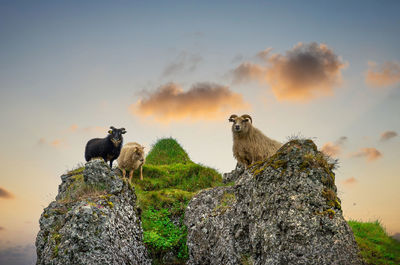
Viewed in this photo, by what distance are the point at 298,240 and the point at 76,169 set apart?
11575 millimetres

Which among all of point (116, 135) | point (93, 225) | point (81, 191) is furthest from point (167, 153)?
point (93, 225)

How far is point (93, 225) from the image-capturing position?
Result: 33.6ft

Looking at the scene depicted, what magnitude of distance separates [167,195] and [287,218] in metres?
9.59

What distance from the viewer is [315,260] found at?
7625 mm

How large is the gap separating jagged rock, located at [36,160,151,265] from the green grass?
291 inches

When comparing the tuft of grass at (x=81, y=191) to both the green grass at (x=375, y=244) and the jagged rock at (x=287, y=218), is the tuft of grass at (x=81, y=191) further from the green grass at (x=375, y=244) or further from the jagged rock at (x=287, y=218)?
the green grass at (x=375, y=244)

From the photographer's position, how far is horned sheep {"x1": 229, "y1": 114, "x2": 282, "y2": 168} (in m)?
14.2

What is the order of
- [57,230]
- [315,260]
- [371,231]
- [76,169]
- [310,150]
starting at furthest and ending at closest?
1. [76,169]
2. [371,231]
3. [57,230]
4. [310,150]
5. [315,260]

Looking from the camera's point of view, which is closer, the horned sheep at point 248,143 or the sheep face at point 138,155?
the horned sheep at point 248,143

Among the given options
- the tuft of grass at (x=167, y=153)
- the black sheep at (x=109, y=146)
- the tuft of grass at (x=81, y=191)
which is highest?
the tuft of grass at (x=167, y=153)

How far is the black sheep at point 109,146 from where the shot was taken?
15.8 meters

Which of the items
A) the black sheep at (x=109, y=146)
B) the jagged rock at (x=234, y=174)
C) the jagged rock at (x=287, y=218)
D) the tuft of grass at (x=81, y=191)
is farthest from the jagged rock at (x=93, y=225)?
the jagged rock at (x=234, y=174)

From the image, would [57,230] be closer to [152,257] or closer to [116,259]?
[116,259]

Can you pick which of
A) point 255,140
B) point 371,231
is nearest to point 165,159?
point 255,140
